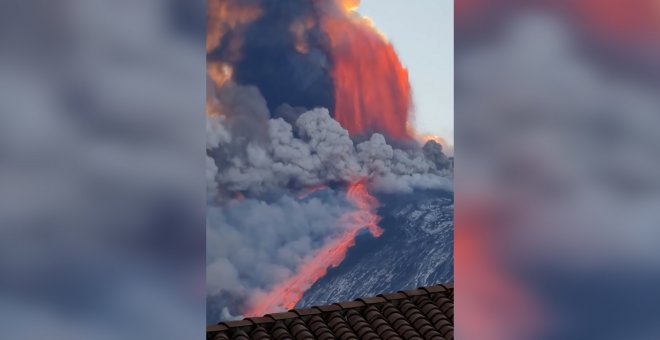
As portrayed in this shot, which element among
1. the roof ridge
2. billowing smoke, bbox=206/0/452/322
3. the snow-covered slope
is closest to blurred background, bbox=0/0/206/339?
the roof ridge

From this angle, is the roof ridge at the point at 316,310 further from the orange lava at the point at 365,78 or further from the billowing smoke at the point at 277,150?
the orange lava at the point at 365,78

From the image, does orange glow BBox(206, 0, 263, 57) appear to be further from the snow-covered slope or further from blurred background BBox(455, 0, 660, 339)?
blurred background BBox(455, 0, 660, 339)

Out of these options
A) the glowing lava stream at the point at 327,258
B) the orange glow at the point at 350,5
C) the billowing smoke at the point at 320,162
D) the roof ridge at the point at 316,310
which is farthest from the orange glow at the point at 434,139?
the roof ridge at the point at 316,310

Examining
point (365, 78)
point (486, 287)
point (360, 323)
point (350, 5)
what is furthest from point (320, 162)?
point (486, 287)

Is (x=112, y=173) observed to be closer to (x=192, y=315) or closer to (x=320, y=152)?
(x=192, y=315)

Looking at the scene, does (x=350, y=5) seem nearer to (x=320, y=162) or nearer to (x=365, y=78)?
(x=365, y=78)

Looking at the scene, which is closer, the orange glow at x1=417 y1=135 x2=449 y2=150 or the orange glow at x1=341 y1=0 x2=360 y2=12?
the orange glow at x1=341 y1=0 x2=360 y2=12
